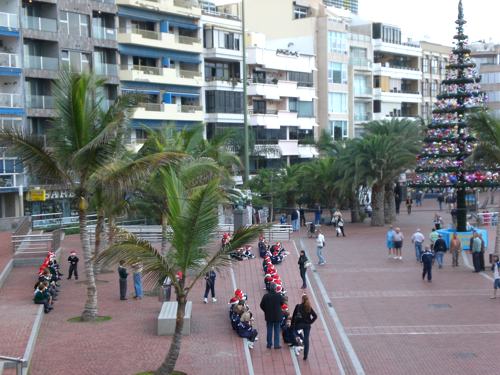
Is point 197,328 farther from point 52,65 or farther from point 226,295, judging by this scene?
point 52,65

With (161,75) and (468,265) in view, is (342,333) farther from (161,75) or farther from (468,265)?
(161,75)

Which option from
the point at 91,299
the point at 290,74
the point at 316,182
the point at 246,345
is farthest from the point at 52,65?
the point at 246,345

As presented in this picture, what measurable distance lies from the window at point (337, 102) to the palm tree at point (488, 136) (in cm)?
3866

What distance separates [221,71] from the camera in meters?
59.4

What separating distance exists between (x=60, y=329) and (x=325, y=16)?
53.3 m

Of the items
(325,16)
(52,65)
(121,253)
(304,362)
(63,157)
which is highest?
(325,16)

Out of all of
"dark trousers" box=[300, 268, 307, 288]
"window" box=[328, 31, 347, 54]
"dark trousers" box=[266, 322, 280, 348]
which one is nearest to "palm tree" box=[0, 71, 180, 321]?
"dark trousers" box=[266, 322, 280, 348]

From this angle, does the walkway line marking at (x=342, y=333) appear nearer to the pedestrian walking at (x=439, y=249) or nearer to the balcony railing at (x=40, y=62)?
the pedestrian walking at (x=439, y=249)

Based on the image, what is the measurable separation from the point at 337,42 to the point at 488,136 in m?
40.3

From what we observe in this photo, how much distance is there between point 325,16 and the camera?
6906cm

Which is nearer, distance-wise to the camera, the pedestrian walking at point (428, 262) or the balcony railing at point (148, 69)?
the pedestrian walking at point (428, 262)

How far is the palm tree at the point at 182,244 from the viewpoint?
570 inches

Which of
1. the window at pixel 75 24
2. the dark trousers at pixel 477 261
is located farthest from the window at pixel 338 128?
the dark trousers at pixel 477 261

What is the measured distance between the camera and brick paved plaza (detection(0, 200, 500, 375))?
17000 mm
